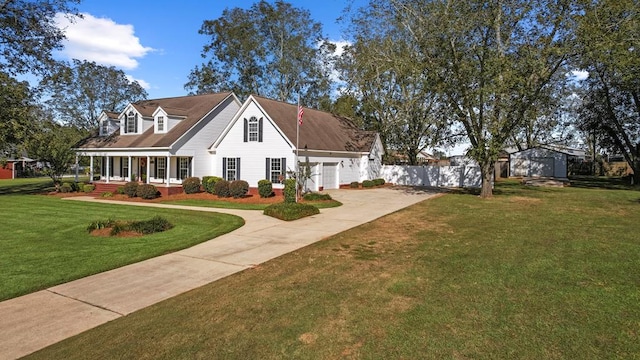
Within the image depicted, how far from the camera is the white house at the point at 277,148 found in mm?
22219

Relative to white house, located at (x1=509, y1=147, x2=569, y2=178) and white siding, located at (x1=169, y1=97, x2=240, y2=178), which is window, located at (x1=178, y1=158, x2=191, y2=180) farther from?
white house, located at (x1=509, y1=147, x2=569, y2=178)

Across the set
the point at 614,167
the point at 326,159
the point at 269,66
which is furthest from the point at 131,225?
the point at 614,167

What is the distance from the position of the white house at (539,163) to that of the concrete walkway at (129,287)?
36148 mm

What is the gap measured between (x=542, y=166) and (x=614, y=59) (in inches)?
967

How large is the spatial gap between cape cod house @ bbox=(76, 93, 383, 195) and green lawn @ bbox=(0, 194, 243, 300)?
316 inches

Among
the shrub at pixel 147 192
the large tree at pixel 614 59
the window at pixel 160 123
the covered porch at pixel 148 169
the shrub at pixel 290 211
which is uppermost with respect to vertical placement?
the large tree at pixel 614 59

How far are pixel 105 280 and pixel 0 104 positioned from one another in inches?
947

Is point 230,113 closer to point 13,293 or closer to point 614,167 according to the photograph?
point 13,293

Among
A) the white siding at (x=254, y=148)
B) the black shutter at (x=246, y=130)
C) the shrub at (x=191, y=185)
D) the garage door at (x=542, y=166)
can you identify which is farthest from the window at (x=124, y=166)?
the garage door at (x=542, y=166)

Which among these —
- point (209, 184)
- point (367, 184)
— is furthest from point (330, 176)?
point (209, 184)

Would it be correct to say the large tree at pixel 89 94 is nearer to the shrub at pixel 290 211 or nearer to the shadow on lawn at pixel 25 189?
the shadow on lawn at pixel 25 189

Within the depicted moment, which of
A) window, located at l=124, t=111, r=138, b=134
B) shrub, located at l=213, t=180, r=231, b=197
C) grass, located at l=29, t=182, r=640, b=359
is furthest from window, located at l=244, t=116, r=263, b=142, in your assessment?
grass, located at l=29, t=182, r=640, b=359

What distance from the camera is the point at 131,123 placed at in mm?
27328

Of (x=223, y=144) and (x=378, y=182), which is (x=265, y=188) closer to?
(x=223, y=144)
